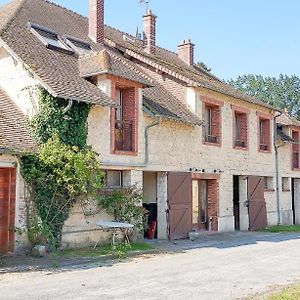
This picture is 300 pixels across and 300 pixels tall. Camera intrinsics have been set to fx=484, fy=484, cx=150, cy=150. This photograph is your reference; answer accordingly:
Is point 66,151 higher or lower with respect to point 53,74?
lower

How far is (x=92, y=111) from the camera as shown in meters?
14.5

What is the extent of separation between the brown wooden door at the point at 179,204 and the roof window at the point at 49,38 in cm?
578

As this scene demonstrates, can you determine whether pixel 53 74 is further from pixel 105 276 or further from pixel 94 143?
pixel 105 276

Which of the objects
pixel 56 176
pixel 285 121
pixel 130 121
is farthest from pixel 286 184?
pixel 56 176

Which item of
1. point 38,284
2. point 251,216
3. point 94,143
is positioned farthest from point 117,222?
point 251,216

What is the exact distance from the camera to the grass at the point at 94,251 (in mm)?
12430

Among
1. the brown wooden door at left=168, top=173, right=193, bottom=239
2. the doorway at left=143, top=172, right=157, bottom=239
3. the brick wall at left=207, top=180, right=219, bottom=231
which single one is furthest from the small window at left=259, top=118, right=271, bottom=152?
the doorway at left=143, top=172, right=157, bottom=239

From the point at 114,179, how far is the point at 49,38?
540 cm

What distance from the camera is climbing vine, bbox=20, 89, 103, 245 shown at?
40.8 feet

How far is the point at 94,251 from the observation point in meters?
13.1

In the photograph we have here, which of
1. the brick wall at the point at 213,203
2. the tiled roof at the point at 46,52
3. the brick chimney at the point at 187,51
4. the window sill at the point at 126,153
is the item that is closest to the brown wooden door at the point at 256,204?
the brick wall at the point at 213,203

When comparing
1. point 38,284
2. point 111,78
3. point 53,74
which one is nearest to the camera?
point 38,284

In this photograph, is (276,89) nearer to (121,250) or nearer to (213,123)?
(213,123)

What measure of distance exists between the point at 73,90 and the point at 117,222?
163 inches
